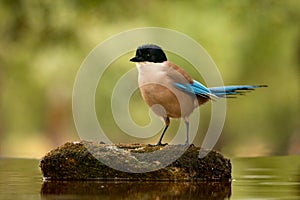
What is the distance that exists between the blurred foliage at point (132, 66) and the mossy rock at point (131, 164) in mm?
6203

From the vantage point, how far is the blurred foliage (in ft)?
50.0

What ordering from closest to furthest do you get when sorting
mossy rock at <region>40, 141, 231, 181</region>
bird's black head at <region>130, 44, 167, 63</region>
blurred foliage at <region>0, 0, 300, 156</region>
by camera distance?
mossy rock at <region>40, 141, 231, 181</region> → bird's black head at <region>130, 44, 167, 63</region> → blurred foliage at <region>0, 0, 300, 156</region>

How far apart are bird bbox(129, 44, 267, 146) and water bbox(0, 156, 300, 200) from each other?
0.62 metres

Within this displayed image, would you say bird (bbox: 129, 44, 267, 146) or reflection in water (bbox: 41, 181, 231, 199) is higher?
bird (bbox: 129, 44, 267, 146)

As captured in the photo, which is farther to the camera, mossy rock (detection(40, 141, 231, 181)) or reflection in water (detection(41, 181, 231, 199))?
mossy rock (detection(40, 141, 231, 181))

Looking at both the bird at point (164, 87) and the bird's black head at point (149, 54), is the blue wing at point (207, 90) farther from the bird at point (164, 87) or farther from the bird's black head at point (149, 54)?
the bird's black head at point (149, 54)

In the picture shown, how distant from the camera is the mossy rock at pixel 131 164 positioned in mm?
6691

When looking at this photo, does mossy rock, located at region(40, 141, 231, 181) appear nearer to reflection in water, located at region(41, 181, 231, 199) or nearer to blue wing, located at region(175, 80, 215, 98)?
reflection in water, located at region(41, 181, 231, 199)

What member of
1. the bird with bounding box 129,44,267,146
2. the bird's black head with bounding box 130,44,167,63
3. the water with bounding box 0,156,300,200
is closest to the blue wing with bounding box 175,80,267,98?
the bird with bounding box 129,44,267,146

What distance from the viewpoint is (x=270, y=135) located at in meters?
20.7

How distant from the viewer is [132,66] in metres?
16.4

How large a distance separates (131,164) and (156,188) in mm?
565

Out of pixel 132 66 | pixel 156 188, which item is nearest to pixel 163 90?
pixel 156 188

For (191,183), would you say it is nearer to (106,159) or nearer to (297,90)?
(106,159)
